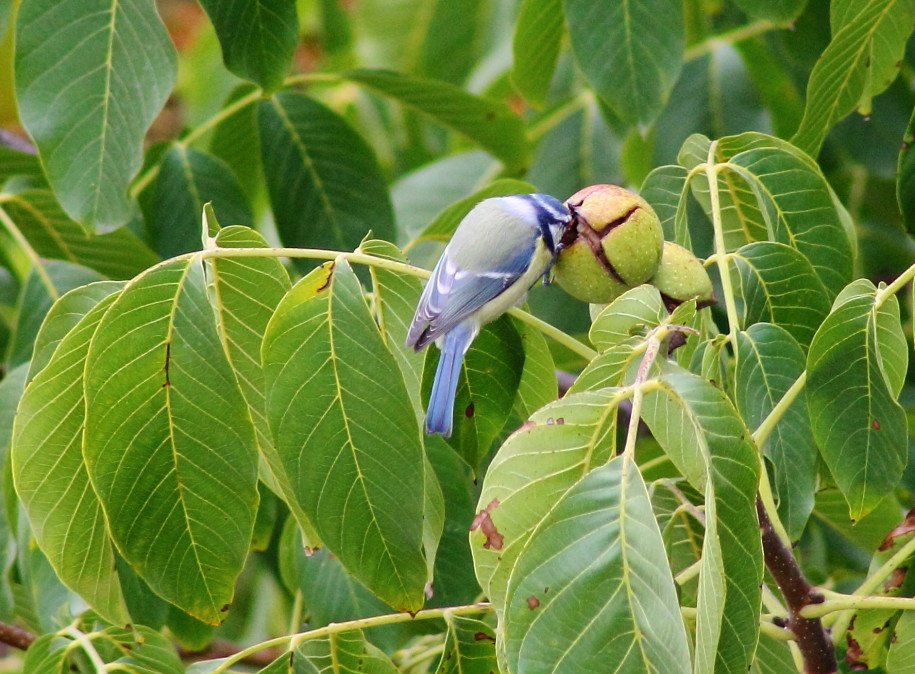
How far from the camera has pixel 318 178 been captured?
95.5 inches

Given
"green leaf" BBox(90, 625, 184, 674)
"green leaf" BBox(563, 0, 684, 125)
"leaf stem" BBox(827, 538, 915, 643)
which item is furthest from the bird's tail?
"green leaf" BBox(563, 0, 684, 125)

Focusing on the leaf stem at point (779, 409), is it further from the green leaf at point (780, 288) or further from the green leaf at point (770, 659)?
the green leaf at point (770, 659)

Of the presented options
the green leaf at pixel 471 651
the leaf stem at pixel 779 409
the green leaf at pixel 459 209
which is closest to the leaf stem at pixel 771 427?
the leaf stem at pixel 779 409

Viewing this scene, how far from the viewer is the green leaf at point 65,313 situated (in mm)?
1545

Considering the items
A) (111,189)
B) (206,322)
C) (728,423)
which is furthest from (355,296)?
(111,189)

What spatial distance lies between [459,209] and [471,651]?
879 mm

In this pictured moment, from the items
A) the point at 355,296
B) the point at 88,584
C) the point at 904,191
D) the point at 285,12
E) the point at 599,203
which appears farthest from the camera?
the point at 285,12

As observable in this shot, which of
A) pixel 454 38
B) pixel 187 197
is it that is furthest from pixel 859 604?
pixel 454 38

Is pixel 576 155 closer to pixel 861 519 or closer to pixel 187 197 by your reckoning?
pixel 187 197

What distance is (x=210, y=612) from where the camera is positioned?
1.43 meters

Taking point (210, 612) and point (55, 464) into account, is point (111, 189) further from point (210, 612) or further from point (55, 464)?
point (210, 612)

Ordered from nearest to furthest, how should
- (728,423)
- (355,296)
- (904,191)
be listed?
(728,423)
(355,296)
(904,191)

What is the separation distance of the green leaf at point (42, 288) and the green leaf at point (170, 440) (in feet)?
2.46

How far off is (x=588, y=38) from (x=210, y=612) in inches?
49.5
